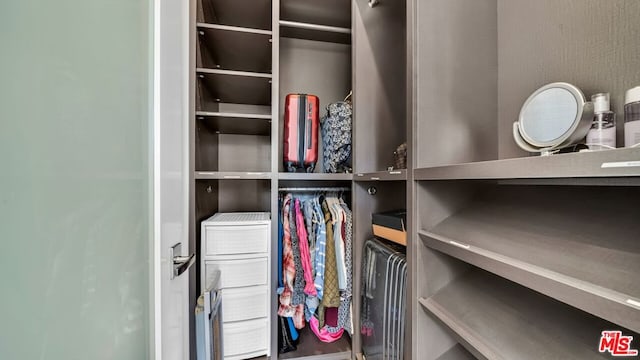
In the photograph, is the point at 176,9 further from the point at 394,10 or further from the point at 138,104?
the point at 394,10

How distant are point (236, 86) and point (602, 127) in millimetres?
1582

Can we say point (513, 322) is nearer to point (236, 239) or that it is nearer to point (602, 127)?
point (602, 127)

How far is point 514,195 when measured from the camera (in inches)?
29.0

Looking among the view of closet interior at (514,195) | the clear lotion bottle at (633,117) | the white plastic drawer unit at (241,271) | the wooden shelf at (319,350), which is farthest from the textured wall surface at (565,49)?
the wooden shelf at (319,350)

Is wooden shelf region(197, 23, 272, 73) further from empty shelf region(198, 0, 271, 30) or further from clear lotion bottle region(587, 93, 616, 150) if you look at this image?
clear lotion bottle region(587, 93, 616, 150)

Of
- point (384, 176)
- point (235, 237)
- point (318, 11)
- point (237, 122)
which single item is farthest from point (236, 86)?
point (384, 176)

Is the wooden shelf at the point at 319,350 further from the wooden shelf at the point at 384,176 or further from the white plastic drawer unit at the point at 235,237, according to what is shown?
the wooden shelf at the point at 384,176

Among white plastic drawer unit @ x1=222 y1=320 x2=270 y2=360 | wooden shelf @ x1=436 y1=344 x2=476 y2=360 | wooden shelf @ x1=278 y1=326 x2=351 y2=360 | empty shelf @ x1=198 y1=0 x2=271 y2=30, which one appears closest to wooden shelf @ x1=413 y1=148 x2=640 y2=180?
wooden shelf @ x1=436 y1=344 x2=476 y2=360

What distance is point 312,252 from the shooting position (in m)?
1.36

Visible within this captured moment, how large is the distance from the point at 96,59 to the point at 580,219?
1121 mm

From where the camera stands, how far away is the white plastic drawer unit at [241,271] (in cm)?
122

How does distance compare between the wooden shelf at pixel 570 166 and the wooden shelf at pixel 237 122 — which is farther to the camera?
the wooden shelf at pixel 237 122

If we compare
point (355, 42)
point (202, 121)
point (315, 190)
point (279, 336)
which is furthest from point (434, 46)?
point (279, 336)

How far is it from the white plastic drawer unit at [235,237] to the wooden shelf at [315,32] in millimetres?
1206
